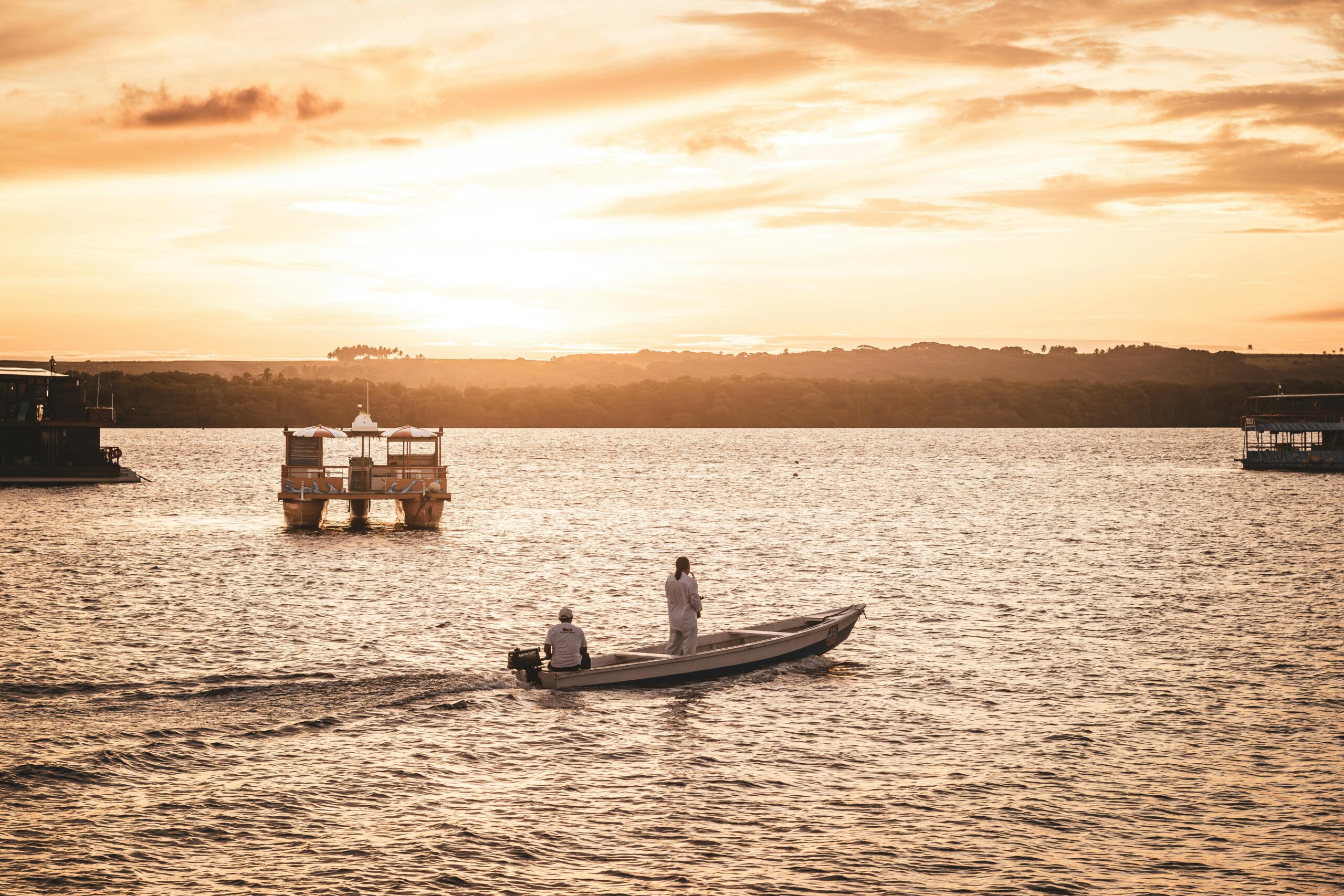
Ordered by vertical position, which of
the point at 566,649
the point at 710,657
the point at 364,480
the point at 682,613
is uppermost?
the point at 364,480

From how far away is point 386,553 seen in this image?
58.4 meters

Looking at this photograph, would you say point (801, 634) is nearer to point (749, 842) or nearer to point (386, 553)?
point (749, 842)

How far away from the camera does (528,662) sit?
27.7m

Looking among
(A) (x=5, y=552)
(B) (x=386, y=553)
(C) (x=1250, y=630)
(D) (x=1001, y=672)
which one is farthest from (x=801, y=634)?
(A) (x=5, y=552)

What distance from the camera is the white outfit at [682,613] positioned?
91.8 ft

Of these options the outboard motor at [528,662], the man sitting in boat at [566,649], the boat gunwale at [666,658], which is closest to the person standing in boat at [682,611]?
the boat gunwale at [666,658]

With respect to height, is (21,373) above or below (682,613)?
above

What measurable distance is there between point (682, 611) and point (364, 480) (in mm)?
42202

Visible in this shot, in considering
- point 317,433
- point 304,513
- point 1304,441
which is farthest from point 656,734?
point 1304,441

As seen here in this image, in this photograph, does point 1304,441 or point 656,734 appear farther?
point 1304,441

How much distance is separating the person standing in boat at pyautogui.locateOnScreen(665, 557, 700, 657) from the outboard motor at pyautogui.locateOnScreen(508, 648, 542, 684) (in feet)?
10.9

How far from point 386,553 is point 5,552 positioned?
1794 cm

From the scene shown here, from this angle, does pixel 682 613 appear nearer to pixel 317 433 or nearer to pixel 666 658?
pixel 666 658

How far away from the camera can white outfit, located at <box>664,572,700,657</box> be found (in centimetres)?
2798
